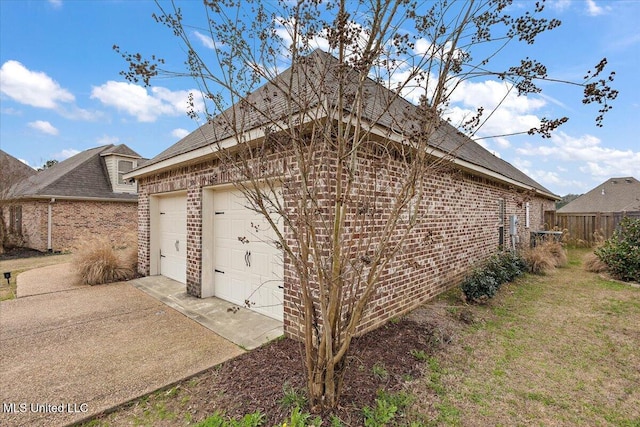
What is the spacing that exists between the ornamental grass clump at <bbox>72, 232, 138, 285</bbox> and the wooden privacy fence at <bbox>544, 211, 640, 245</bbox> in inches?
686

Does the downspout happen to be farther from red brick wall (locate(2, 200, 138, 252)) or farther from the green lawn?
the green lawn

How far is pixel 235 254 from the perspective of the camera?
543cm

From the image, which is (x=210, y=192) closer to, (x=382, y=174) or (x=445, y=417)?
(x=382, y=174)

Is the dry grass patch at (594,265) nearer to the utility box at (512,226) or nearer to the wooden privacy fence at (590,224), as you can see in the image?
the utility box at (512,226)

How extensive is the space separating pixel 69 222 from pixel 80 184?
1.99m

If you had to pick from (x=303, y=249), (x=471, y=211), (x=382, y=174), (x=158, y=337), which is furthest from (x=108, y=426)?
(x=471, y=211)

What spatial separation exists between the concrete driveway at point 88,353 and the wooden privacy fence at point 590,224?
52.8 feet

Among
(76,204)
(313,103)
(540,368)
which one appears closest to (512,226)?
(540,368)

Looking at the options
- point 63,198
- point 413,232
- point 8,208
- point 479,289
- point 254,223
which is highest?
point 63,198

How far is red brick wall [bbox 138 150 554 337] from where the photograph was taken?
3967 mm

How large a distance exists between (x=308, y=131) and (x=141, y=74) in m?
1.92

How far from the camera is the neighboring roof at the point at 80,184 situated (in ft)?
44.4

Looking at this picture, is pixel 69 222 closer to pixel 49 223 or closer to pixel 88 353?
pixel 49 223

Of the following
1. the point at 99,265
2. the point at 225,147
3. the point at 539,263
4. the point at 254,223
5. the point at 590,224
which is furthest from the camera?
the point at 590,224
